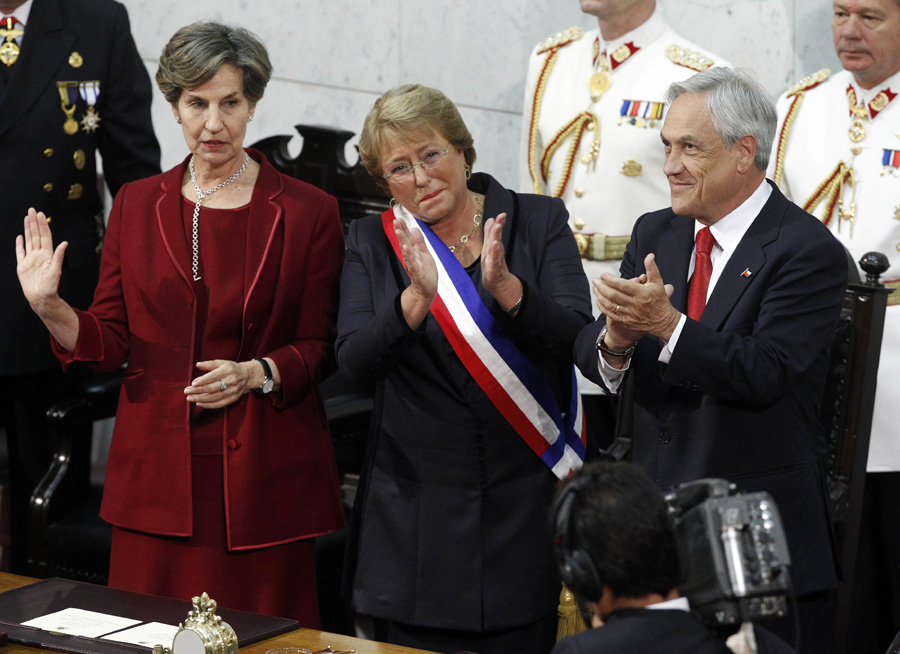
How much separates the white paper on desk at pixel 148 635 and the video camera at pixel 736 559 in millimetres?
852

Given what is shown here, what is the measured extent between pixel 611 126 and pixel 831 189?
0.66 m

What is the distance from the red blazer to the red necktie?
756 millimetres

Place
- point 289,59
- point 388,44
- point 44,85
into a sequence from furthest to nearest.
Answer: point 388,44 → point 289,59 → point 44,85

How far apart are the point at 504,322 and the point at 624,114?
1.54 meters

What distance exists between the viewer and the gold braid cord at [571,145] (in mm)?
3729

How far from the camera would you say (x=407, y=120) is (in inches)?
91.7

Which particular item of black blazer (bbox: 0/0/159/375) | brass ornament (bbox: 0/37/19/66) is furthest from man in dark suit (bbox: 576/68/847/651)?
brass ornament (bbox: 0/37/19/66)

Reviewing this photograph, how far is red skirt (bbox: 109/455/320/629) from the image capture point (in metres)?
2.49

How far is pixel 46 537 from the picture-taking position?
3.13m

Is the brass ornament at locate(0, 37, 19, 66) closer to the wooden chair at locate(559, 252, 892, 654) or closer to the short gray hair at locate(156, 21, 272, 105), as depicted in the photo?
the short gray hair at locate(156, 21, 272, 105)

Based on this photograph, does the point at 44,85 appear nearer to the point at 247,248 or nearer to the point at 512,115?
the point at 247,248

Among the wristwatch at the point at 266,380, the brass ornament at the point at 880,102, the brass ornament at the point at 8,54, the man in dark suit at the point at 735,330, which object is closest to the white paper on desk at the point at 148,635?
the wristwatch at the point at 266,380

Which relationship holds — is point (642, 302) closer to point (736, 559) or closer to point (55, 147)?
point (736, 559)

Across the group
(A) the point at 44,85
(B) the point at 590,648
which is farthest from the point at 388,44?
(B) the point at 590,648
